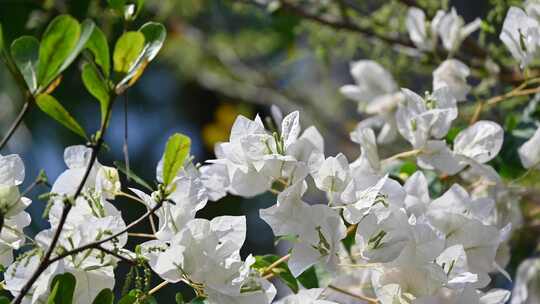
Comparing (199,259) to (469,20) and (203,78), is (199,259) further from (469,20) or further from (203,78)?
(203,78)

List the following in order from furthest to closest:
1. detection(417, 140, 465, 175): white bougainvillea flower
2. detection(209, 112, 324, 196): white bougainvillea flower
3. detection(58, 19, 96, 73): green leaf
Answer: detection(417, 140, 465, 175): white bougainvillea flower < detection(209, 112, 324, 196): white bougainvillea flower < detection(58, 19, 96, 73): green leaf

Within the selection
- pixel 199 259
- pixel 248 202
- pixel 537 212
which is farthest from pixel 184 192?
pixel 248 202

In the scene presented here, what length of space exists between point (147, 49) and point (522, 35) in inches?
11.1

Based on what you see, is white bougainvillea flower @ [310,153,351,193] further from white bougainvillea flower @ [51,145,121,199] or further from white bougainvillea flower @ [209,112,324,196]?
white bougainvillea flower @ [51,145,121,199]

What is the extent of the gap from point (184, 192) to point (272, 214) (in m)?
0.05

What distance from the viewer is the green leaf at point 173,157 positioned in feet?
1.42

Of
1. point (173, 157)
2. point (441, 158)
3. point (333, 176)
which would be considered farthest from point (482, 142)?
point (173, 157)

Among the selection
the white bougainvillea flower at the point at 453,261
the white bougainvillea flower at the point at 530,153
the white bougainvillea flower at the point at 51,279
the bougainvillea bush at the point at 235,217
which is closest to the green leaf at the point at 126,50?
the bougainvillea bush at the point at 235,217

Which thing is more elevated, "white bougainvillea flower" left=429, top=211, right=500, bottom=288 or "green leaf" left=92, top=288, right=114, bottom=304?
"green leaf" left=92, top=288, right=114, bottom=304

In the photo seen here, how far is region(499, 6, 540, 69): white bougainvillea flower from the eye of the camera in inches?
23.7

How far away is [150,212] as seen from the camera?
1.42ft

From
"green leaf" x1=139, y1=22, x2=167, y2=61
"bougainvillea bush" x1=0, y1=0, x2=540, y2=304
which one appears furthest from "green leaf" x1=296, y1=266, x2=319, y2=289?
"green leaf" x1=139, y1=22, x2=167, y2=61

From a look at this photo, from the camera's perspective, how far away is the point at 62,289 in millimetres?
434

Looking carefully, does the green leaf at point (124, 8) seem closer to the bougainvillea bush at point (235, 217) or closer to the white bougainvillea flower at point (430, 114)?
the bougainvillea bush at point (235, 217)
